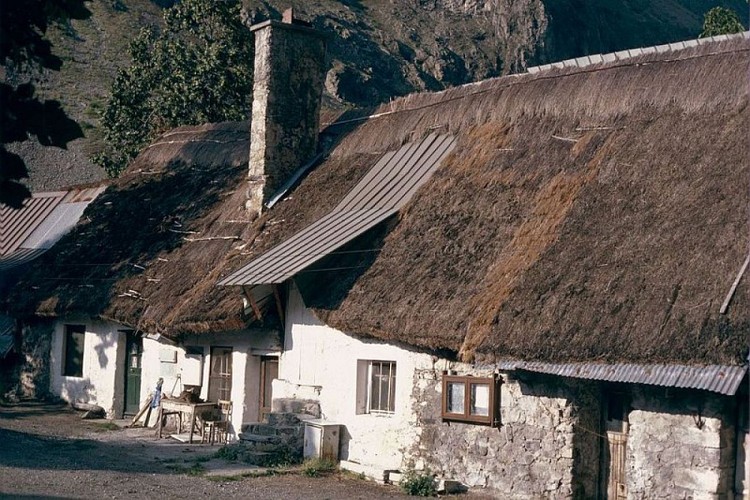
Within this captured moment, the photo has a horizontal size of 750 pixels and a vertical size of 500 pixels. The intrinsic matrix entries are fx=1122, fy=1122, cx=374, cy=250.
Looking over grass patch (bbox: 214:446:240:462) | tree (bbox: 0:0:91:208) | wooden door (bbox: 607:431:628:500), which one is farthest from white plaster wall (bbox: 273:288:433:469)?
tree (bbox: 0:0:91:208)

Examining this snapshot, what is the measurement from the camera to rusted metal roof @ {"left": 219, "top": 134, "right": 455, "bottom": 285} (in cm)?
1659

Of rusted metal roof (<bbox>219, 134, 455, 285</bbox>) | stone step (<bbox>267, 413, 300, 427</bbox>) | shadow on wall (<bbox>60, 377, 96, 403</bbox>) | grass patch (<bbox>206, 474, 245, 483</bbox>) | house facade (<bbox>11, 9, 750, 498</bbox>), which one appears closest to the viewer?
house facade (<bbox>11, 9, 750, 498</bbox>)

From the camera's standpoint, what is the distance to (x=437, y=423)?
14477mm

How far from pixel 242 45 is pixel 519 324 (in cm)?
2286

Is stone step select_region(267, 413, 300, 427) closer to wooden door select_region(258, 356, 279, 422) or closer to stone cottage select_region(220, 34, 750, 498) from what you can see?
stone cottage select_region(220, 34, 750, 498)

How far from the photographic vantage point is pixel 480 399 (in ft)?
45.5

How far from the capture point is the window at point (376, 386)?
15.7m

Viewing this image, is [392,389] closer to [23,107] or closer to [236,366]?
[236,366]

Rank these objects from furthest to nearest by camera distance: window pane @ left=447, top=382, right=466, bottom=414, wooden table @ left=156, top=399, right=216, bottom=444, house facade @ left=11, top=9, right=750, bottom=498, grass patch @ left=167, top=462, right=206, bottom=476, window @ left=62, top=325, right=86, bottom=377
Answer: window @ left=62, top=325, right=86, bottom=377, wooden table @ left=156, top=399, right=216, bottom=444, grass patch @ left=167, top=462, right=206, bottom=476, window pane @ left=447, top=382, right=466, bottom=414, house facade @ left=11, top=9, right=750, bottom=498

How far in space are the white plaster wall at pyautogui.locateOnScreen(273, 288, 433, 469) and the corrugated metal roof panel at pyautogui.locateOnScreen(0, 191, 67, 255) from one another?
40.2ft

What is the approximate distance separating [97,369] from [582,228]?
1217cm

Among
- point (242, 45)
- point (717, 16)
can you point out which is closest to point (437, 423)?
point (242, 45)

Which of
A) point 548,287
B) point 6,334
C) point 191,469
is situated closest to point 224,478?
point 191,469

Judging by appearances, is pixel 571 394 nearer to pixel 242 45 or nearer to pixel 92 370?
pixel 92 370
